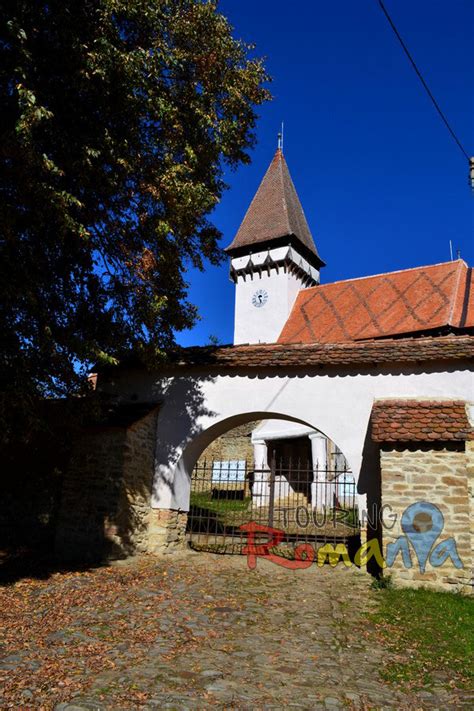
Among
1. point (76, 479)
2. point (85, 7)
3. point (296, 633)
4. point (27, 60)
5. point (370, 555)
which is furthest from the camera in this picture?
point (76, 479)

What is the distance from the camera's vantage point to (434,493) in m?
7.40

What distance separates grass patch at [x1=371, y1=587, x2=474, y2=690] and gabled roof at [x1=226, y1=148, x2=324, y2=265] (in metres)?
19.9

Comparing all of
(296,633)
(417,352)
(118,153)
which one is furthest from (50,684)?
(417,352)

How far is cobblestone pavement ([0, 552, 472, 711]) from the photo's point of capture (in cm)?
383

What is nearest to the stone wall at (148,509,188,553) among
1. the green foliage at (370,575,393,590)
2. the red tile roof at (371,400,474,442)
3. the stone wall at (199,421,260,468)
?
the green foliage at (370,575,393,590)

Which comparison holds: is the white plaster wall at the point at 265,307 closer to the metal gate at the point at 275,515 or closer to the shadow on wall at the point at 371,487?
the metal gate at the point at 275,515

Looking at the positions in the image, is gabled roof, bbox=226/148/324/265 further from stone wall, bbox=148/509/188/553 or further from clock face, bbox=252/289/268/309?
stone wall, bbox=148/509/188/553

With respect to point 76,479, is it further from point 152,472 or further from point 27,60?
point 27,60

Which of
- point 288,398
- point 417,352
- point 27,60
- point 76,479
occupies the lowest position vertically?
point 76,479

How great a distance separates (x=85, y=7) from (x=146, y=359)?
492cm

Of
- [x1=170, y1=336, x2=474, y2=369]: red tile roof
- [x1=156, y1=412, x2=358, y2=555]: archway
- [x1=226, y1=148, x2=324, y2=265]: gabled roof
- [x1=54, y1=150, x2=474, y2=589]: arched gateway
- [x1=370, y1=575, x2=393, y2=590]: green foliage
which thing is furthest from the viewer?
[x1=226, y1=148, x2=324, y2=265]: gabled roof

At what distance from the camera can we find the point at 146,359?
8.70 m

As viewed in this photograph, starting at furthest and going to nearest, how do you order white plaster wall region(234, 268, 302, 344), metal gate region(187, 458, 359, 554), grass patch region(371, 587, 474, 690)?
white plaster wall region(234, 268, 302, 344), metal gate region(187, 458, 359, 554), grass patch region(371, 587, 474, 690)

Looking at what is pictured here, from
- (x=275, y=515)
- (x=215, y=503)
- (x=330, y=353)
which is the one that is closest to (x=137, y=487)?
(x=330, y=353)
